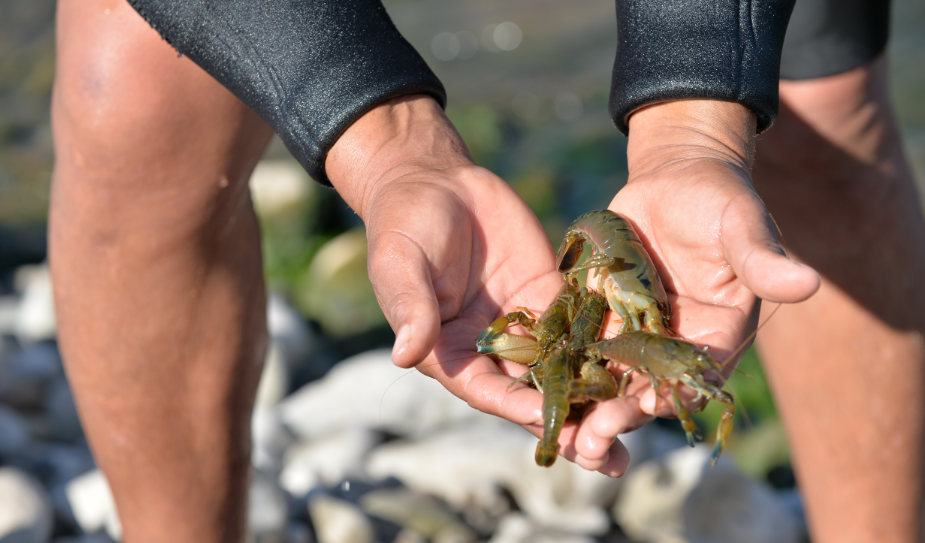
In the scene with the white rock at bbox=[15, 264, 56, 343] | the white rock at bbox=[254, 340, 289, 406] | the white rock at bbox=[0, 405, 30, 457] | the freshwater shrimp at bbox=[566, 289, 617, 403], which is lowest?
the white rock at bbox=[254, 340, 289, 406]

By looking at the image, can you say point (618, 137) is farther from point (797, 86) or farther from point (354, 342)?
point (797, 86)

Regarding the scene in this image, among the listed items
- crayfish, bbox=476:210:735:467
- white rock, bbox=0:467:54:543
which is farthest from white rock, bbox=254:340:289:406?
crayfish, bbox=476:210:735:467

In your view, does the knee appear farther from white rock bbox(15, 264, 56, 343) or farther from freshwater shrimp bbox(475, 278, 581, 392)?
white rock bbox(15, 264, 56, 343)

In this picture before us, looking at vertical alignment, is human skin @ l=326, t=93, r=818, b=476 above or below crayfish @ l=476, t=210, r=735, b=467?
above

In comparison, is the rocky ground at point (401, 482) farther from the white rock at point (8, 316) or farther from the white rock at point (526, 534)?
the white rock at point (8, 316)

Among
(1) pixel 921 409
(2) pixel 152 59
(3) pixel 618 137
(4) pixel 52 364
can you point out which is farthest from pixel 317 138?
(3) pixel 618 137

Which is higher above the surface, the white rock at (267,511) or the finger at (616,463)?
the finger at (616,463)

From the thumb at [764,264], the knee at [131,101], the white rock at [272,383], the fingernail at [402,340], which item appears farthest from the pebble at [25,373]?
the thumb at [764,264]
